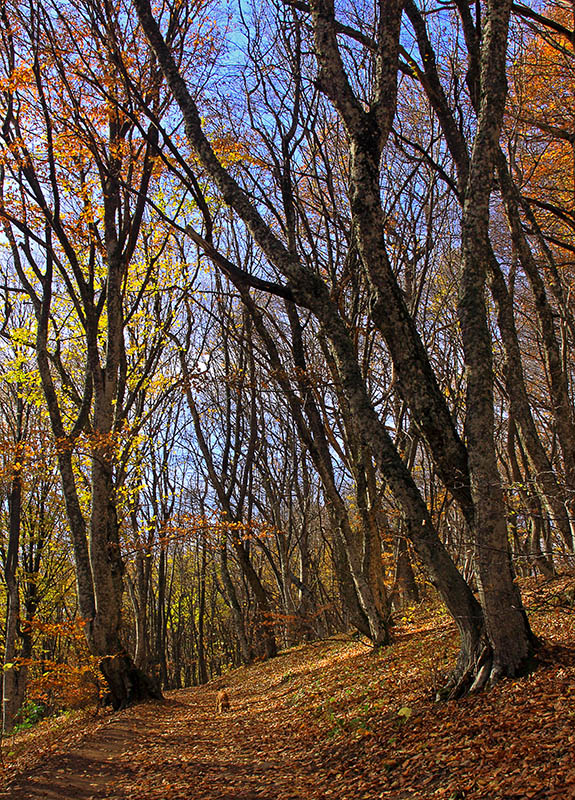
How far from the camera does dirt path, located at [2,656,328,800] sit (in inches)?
181

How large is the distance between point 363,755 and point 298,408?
21.2 feet

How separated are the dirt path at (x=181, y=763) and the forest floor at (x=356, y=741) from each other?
0.9 inches

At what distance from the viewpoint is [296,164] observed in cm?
1056

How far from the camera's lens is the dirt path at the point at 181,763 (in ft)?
15.1

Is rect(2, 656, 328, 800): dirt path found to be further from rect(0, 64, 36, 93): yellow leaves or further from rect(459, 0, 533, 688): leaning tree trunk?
rect(0, 64, 36, 93): yellow leaves

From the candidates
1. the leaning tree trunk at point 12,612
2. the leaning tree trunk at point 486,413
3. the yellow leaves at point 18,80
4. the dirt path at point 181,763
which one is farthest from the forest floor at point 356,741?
the yellow leaves at point 18,80

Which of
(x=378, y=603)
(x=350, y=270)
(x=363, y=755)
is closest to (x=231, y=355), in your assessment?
(x=350, y=270)

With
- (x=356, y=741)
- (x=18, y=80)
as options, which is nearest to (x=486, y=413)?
(x=356, y=741)

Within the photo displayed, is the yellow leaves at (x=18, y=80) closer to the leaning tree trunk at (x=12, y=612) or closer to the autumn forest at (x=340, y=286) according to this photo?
the autumn forest at (x=340, y=286)

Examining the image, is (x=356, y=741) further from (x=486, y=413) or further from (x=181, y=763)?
(x=486, y=413)

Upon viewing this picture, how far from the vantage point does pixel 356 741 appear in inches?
188

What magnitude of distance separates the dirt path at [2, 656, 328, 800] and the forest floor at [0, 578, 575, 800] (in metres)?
0.02

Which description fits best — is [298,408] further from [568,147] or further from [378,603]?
[568,147]

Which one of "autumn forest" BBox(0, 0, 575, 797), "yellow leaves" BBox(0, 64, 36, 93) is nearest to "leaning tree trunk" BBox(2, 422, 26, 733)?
"autumn forest" BBox(0, 0, 575, 797)
